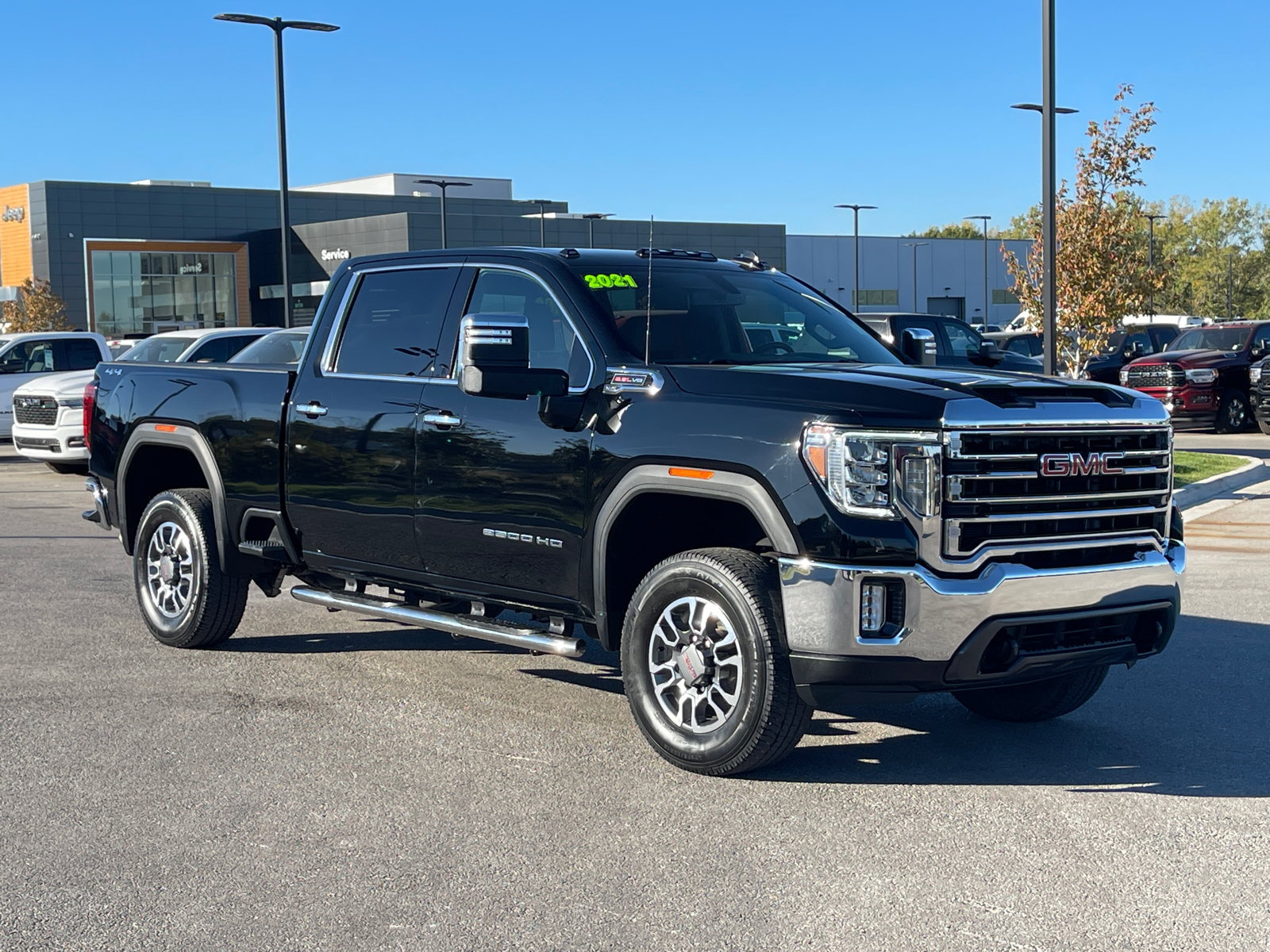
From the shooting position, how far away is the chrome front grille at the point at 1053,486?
5.25 m

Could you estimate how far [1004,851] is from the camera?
4836mm

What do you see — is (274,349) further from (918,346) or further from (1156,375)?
(1156,375)

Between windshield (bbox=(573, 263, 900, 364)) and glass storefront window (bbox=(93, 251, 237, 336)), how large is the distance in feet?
220

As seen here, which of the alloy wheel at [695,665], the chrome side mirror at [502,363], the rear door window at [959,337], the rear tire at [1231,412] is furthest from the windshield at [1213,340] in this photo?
the alloy wheel at [695,665]

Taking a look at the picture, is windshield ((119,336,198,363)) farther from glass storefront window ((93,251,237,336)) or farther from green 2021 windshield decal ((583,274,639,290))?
glass storefront window ((93,251,237,336))

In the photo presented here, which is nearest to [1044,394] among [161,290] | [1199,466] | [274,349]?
[274,349]

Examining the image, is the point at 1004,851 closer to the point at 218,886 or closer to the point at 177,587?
the point at 218,886

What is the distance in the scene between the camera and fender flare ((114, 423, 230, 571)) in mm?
7895

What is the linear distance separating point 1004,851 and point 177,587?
16.6 feet

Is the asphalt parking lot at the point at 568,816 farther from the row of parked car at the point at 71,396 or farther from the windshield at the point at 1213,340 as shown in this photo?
the windshield at the point at 1213,340

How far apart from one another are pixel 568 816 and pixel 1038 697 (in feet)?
7.84

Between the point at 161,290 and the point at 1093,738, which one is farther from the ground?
the point at 161,290

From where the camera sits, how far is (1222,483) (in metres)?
17.0

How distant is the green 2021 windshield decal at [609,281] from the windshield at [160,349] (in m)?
14.4
